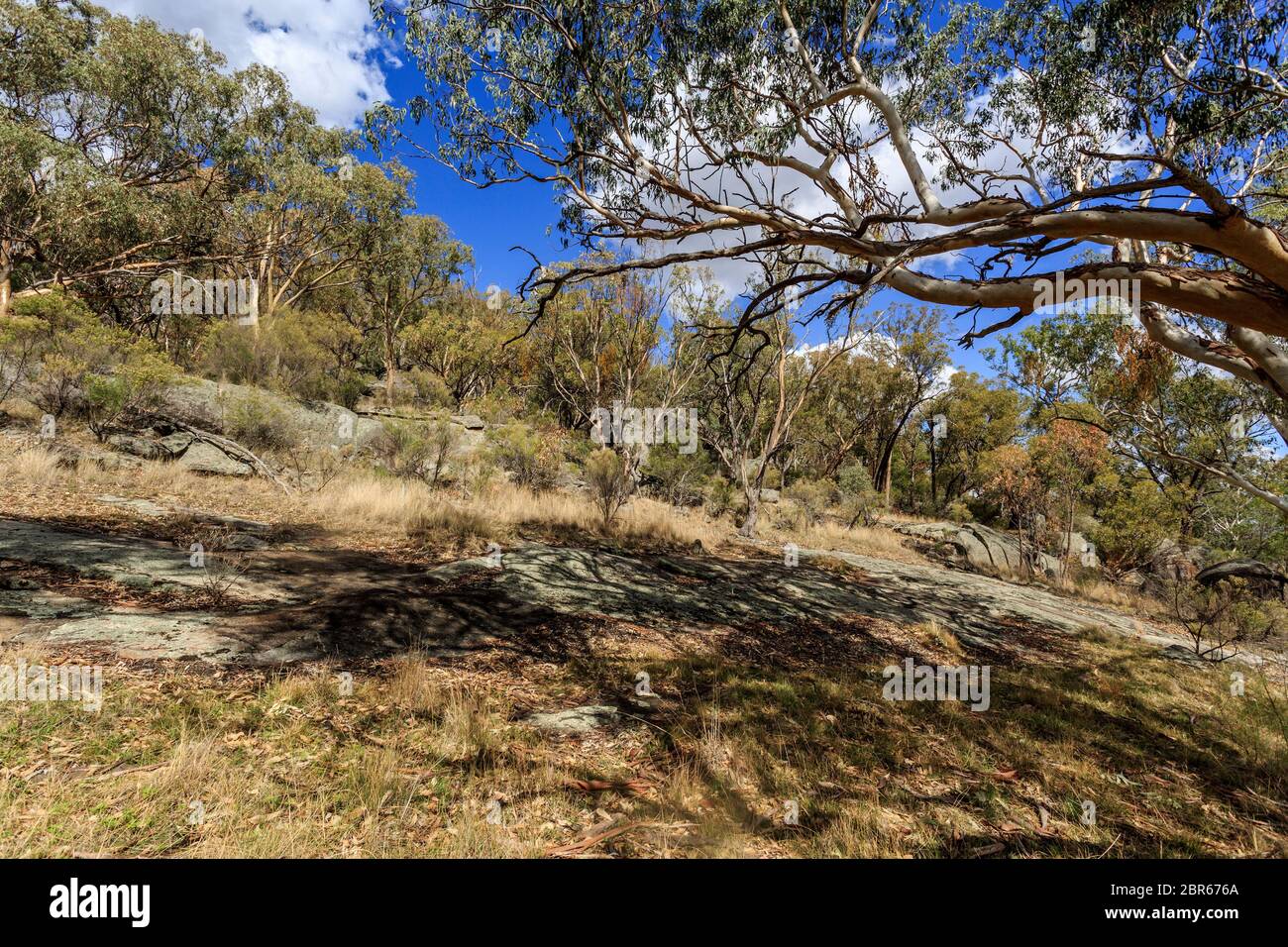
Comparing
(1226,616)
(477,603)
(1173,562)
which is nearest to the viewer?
(477,603)

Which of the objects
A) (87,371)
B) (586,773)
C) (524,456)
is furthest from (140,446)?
(586,773)

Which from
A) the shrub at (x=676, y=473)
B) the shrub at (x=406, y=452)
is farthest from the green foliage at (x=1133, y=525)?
the shrub at (x=406, y=452)

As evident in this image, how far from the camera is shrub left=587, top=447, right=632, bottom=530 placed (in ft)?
38.0

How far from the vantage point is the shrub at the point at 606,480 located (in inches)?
456

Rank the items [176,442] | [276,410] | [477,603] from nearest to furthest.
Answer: [477,603]
[176,442]
[276,410]

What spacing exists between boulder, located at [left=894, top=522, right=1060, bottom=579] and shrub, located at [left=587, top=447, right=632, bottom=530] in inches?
424

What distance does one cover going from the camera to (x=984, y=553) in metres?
16.3

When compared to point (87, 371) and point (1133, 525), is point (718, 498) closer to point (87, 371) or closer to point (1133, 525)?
point (1133, 525)

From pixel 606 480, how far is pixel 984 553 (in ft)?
41.3

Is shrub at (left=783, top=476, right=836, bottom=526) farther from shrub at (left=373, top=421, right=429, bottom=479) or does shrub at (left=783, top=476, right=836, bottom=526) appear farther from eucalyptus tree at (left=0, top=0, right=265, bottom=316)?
eucalyptus tree at (left=0, top=0, right=265, bottom=316)

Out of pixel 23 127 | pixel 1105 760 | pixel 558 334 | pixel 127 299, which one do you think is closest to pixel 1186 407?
pixel 1105 760

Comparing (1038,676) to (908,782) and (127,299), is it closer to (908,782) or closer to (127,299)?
(908,782)

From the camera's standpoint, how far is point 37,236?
1488 cm
